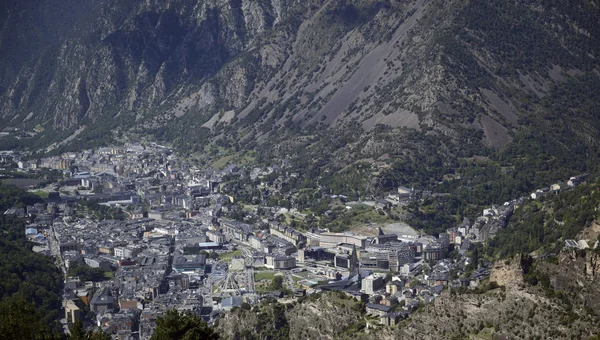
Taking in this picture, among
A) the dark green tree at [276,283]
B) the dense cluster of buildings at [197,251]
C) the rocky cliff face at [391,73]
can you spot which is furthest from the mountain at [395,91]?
the dark green tree at [276,283]

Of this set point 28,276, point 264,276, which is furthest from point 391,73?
point 28,276

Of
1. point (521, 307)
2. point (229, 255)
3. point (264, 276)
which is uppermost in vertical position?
→ point (521, 307)

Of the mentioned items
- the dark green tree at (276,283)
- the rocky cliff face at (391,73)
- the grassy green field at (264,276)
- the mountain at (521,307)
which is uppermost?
the rocky cliff face at (391,73)

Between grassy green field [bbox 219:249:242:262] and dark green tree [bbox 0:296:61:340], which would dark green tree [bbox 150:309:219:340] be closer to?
dark green tree [bbox 0:296:61:340]

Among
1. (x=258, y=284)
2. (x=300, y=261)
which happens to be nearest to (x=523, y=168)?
(x=300, y=261)

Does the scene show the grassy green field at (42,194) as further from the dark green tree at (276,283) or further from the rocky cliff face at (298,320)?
the rocky cliff face at (298,320)

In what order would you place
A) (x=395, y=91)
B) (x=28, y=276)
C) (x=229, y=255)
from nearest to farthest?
(x=28, y=276), (x=229, y=255), (x=395, y=91)

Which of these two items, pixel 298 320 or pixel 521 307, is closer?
pixel 521 307

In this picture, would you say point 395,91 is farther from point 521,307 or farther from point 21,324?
point 21,324

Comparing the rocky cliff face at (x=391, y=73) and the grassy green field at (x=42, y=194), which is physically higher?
the rocky cliff face at (x=391, y=73)

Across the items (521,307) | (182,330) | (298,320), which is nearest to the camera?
(182,330)
